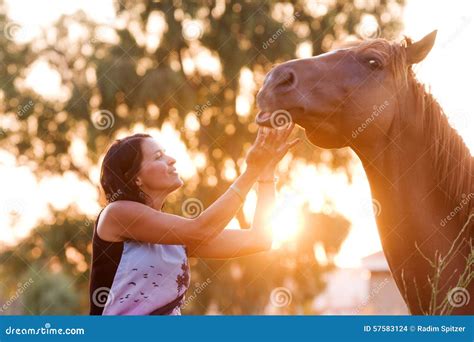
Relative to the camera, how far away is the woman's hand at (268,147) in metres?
3.68

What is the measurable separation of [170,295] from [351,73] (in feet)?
4.86

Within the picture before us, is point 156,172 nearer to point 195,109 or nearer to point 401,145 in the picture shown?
point 401,145

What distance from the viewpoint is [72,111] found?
19078mm

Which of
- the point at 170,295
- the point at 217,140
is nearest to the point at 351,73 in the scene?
the point at 170,295

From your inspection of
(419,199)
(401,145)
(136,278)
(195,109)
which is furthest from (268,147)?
(195,109)

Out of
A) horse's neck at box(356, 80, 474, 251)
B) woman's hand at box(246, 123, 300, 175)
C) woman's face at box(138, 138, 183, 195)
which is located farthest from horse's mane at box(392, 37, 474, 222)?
woman's face at box(138, 138, 183, 195)

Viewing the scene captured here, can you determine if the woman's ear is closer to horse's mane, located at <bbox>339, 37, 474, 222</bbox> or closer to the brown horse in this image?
the brown horse

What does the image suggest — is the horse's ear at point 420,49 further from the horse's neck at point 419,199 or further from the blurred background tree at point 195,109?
the blurred background tree at point 195,109

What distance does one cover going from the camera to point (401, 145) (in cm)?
383

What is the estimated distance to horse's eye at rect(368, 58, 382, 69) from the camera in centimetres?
396

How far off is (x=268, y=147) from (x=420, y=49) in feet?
3.17

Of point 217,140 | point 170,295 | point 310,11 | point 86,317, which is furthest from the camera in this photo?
point 310,11

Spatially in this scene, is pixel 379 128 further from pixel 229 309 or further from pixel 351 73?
pixel 229 309

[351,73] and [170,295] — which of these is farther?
[351,73]
